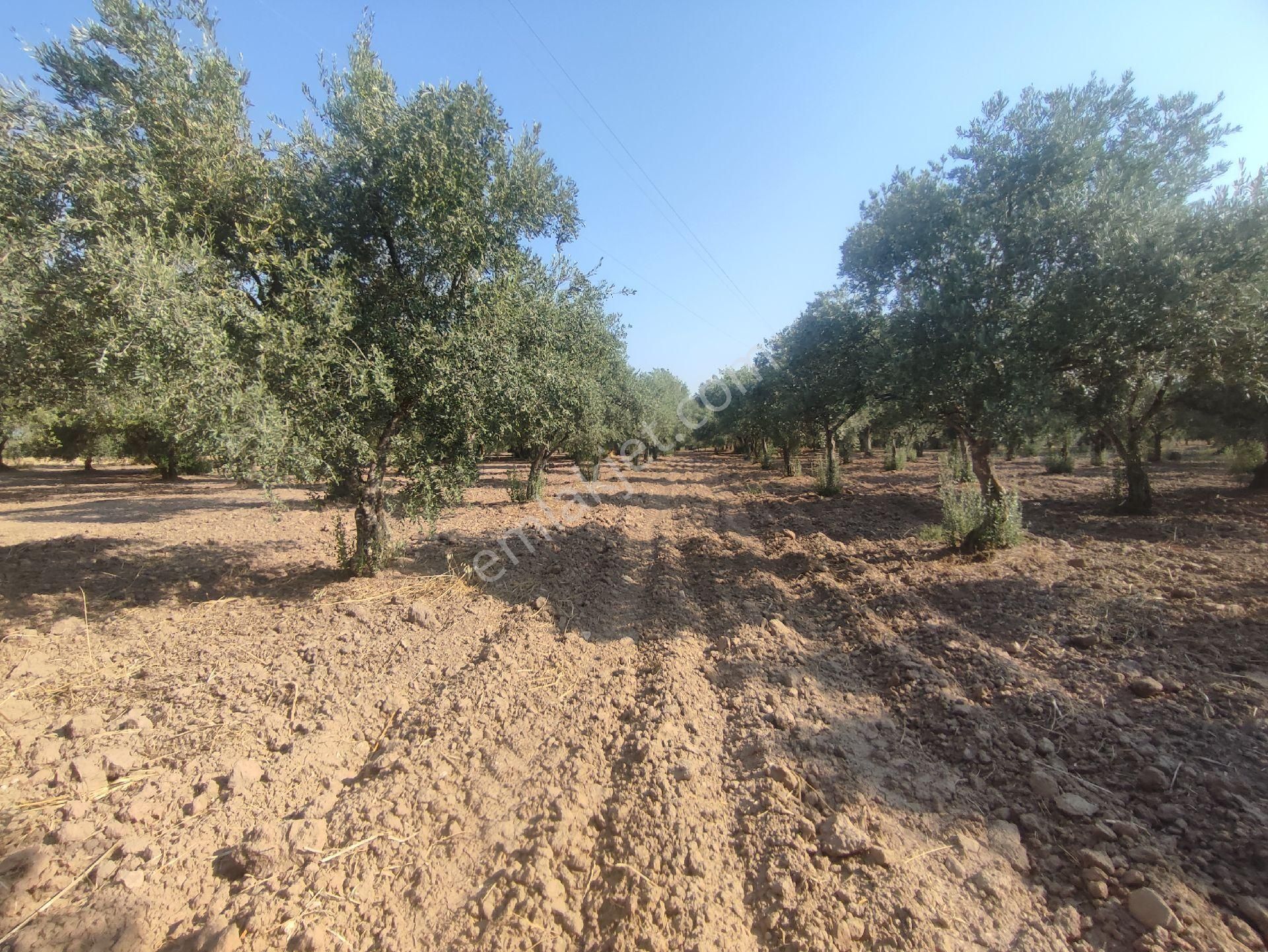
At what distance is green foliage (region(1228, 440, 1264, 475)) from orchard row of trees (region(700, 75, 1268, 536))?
8226 millimetres

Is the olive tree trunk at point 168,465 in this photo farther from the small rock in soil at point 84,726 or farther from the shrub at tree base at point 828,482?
the shrub at tree base at point 828,482

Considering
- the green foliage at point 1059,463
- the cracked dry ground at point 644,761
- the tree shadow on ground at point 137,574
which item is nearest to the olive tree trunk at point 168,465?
the tree shadow on ground at point 137,574

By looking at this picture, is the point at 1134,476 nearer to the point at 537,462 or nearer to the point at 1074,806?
the point at 1074,806

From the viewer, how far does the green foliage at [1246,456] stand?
14453 mm

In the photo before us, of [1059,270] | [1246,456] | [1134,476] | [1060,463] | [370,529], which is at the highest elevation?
[1059,270]

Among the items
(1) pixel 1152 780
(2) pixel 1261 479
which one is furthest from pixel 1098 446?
(1) pixel 1152 780

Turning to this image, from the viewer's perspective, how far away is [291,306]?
226 inches

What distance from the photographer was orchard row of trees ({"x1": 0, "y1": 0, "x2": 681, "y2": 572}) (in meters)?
5.10

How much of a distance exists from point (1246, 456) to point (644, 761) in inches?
864

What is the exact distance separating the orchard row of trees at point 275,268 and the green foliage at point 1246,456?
20268mm

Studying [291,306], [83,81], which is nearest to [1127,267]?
[291,306]

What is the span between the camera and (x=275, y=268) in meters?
6.35

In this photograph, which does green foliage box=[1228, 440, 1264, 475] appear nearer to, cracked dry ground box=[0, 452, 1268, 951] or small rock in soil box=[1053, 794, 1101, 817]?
cracked dry ground box=[0, 452, 1268, 951]

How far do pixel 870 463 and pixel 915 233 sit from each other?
2767cm
